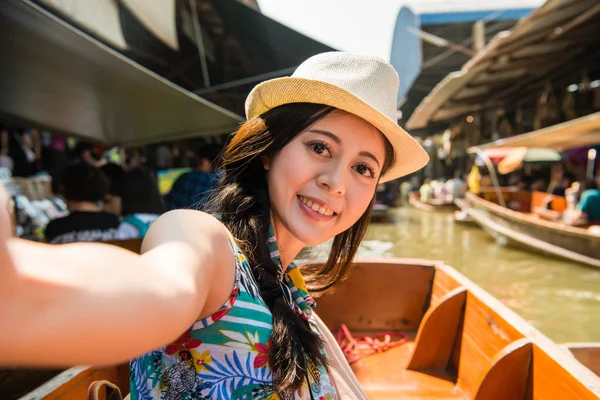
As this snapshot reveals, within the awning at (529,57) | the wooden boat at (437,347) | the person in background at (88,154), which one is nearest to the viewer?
Result: the wooden boat at (437,347)

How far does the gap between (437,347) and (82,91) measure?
3.42m

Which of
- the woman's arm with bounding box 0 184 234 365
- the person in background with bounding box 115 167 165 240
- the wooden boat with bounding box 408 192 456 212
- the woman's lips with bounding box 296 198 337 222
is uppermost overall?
the woman's arm with bounding box 0 184 234 365

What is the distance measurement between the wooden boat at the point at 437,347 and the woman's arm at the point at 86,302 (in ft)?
3.67

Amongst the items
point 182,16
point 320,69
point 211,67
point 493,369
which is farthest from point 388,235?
point 320,69

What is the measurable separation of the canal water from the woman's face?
4215mm

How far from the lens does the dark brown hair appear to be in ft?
2.87

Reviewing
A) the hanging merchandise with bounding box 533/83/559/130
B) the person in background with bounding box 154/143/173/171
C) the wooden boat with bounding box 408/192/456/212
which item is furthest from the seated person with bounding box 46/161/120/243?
the wooden boat with bounding box 408/192/456/212

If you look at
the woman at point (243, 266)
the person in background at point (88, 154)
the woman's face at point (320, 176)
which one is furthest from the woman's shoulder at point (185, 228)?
the person in background at point (88, 154)

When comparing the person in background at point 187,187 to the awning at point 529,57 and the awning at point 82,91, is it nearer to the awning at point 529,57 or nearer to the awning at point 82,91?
the awning at point 82,91

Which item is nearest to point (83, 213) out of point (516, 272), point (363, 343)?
point (363, 343)

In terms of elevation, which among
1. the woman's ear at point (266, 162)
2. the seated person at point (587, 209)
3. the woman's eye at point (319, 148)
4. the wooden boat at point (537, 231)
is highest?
the woman's eye at point (319, 148)

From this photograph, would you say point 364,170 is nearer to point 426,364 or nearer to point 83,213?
point 426,364

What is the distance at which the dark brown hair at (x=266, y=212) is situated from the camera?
875 mm

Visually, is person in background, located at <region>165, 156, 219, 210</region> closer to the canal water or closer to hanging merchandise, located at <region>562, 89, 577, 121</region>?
the canal water
